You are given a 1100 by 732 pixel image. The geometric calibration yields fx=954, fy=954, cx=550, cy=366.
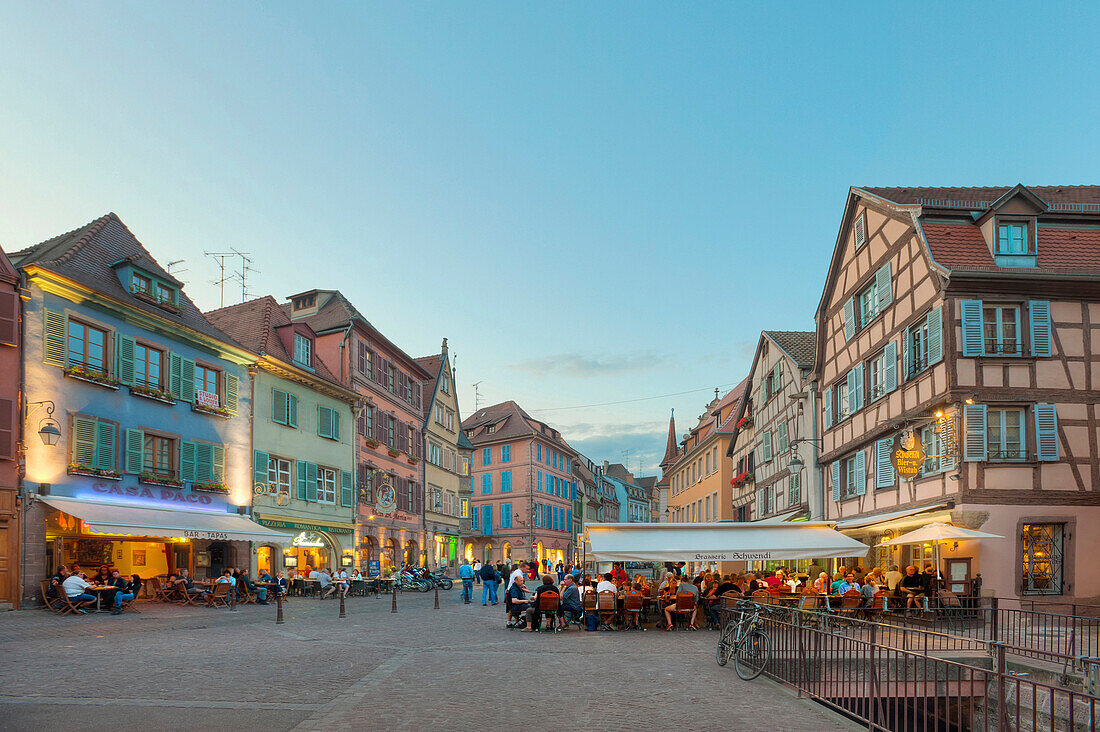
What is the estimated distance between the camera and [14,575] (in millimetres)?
21469

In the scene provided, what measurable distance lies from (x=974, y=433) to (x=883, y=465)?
4774 mm

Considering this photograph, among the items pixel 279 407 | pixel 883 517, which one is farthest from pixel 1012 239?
pixel 279 407

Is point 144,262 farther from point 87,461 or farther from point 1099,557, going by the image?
point 1099,557

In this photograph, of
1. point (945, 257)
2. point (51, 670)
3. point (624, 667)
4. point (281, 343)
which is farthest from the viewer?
point (281, 343)

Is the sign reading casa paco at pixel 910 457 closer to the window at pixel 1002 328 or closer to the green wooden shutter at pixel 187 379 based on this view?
the window at pixel 1002 328

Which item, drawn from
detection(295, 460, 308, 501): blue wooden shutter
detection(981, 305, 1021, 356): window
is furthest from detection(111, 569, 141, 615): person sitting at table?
detection(981, 305, 1021, 356): window

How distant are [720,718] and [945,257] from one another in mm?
16309

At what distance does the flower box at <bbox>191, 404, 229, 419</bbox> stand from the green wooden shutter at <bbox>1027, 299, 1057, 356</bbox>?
886 inches

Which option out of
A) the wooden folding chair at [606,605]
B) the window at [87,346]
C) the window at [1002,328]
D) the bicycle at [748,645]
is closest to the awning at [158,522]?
the window at [87,346]

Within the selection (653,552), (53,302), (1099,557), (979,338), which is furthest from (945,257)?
(53,302)

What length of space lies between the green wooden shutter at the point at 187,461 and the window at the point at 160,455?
20 cm

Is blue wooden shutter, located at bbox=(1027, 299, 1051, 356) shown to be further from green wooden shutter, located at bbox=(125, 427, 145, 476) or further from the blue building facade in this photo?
green wooden shutter, located at bbox=(125, 427, 145, 476)

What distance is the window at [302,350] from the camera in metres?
35.3

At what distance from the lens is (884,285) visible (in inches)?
1003
